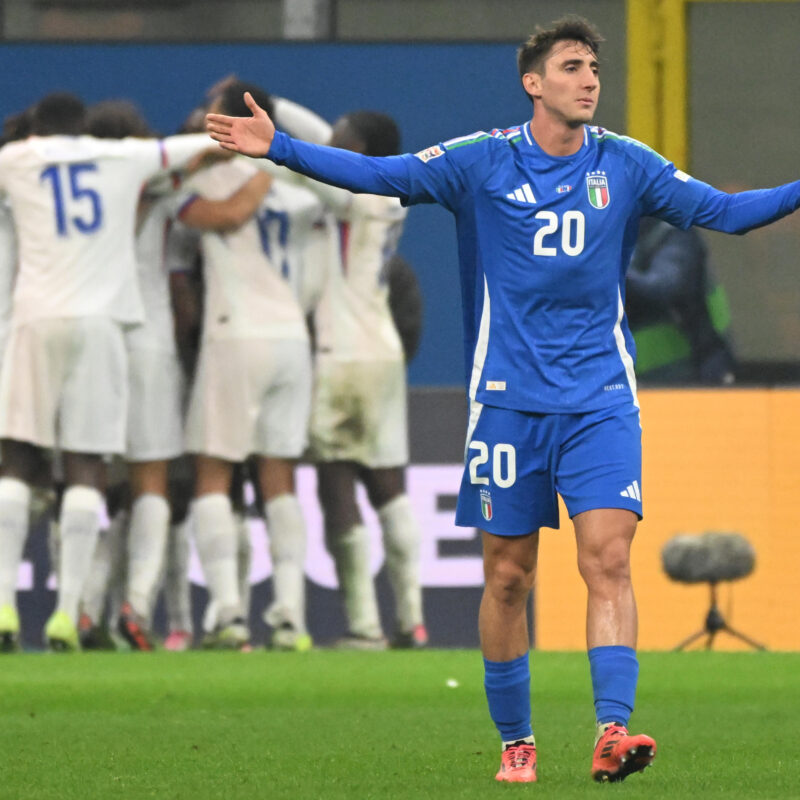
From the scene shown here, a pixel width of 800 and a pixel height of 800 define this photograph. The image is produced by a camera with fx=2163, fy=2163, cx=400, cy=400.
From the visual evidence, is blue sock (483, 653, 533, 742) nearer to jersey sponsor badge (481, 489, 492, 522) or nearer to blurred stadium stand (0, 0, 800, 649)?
→ jersey sponsor badge (481, 489, 492, 522)

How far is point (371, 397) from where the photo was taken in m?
11.1

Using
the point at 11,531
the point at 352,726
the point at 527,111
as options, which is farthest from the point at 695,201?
the point at 527,111

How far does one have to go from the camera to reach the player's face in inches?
220

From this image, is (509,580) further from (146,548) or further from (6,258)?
(6,258)

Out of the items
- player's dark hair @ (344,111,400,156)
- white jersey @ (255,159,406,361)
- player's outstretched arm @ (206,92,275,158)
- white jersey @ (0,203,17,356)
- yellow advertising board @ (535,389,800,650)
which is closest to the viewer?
player's outstretched arm @ (206,92,275,158)

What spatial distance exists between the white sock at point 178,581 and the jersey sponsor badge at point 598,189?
19.1ft

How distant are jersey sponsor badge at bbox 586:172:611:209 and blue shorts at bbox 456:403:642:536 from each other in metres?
0.53

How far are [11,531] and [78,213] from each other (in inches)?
61.4

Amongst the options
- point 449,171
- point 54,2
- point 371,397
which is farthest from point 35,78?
point 449,171

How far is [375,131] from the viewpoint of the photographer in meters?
11.4

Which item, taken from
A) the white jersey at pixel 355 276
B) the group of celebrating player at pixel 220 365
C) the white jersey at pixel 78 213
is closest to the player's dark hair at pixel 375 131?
the group of celebrating player at pixel 220 365

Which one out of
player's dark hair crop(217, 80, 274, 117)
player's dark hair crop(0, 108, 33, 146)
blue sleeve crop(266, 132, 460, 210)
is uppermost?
player's dark hair crop(217, 80, 274, 117)

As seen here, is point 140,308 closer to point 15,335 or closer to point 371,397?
point 15,335

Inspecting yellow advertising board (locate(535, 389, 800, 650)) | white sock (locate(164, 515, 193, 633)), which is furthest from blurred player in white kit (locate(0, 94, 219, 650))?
yellow advertising board (locate(535, 389, 800, 650))
